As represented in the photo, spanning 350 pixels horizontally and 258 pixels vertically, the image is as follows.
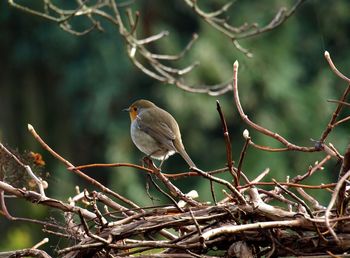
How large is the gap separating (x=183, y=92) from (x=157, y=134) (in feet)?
27.8

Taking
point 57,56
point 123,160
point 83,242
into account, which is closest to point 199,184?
point 123,160

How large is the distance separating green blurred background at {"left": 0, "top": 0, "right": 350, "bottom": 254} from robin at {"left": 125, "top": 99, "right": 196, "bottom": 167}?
22.7 ft

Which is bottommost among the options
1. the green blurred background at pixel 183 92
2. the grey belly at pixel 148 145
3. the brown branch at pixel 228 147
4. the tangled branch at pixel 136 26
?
the green blurred background at pixel 183 92

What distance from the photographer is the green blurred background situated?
490 inches

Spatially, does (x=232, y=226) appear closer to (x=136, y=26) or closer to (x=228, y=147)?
(x=228, y=147)

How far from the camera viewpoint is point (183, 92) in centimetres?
1279

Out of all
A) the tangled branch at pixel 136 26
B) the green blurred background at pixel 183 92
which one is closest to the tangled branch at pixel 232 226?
the tangled branch at pixel 136 26

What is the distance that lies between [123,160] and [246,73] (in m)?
2.13

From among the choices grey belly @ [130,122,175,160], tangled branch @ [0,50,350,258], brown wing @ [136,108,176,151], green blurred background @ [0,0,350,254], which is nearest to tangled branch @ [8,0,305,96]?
brown wing @ [136,108,176,151]

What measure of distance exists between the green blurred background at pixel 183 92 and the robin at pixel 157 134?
6.92 m

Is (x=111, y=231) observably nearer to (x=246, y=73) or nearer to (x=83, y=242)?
(x=83, y=242)

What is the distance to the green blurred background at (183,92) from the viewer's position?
12.5 metres

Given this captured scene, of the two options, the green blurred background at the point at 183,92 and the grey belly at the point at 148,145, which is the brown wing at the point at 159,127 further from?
the green blurred background at the point at 183,92

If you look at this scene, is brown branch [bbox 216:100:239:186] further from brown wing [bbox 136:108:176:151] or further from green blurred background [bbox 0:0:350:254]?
green blurred background [bbox 0:0:350:254]
